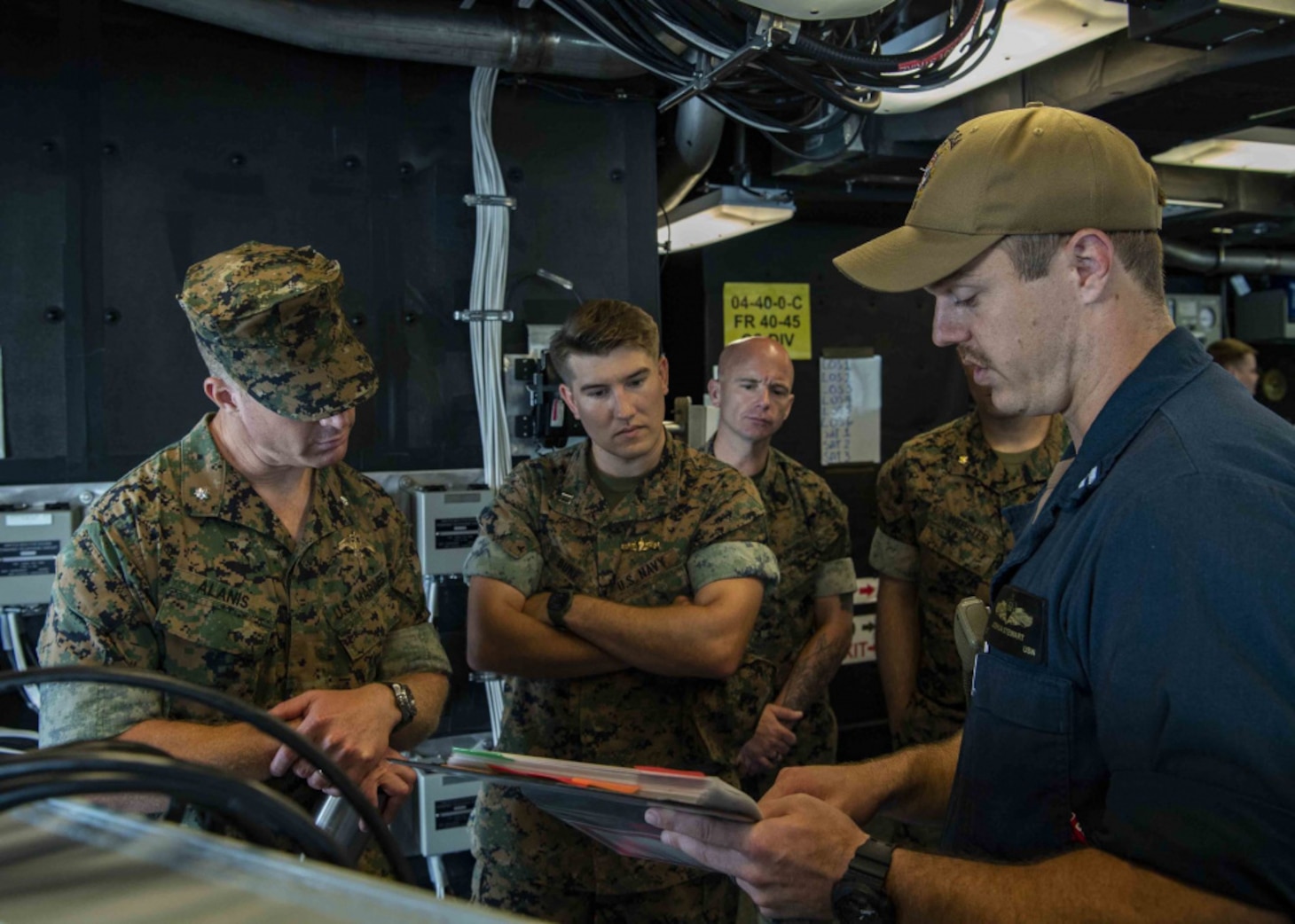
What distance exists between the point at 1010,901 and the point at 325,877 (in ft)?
2.32

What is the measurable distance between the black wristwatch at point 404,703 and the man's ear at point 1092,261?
1198mm

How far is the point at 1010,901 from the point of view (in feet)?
3.05

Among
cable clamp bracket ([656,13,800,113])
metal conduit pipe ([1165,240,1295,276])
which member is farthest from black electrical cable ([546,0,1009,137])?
metal conduit pipe ([1165,240,1295,276])

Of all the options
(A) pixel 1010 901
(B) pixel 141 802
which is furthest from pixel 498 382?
(A) pixel 1010 901

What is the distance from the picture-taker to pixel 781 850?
1.08 meters

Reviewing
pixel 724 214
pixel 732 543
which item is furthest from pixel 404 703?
pixel 724 214

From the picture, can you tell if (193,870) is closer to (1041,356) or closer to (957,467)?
(1041,356)

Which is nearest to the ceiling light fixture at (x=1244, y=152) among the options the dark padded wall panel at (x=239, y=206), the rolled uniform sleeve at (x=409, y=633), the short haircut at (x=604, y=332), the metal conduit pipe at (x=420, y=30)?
the dark padded wall panel at (x=239, y=206)

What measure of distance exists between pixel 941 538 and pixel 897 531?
18 cm

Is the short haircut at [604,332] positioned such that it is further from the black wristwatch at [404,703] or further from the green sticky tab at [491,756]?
the green sticky tab at [491,756]

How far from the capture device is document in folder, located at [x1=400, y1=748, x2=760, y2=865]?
0.97 metres

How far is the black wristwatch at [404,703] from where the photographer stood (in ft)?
5.39

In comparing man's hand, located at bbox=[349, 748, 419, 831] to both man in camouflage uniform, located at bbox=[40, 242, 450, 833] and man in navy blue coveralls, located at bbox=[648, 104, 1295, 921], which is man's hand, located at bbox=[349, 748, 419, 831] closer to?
man in camouflage uniform, located at bbox=[40, 242, 450, 833]

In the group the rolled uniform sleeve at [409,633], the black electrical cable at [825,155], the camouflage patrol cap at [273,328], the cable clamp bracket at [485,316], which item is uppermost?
the black electrical cable at [825,155]
